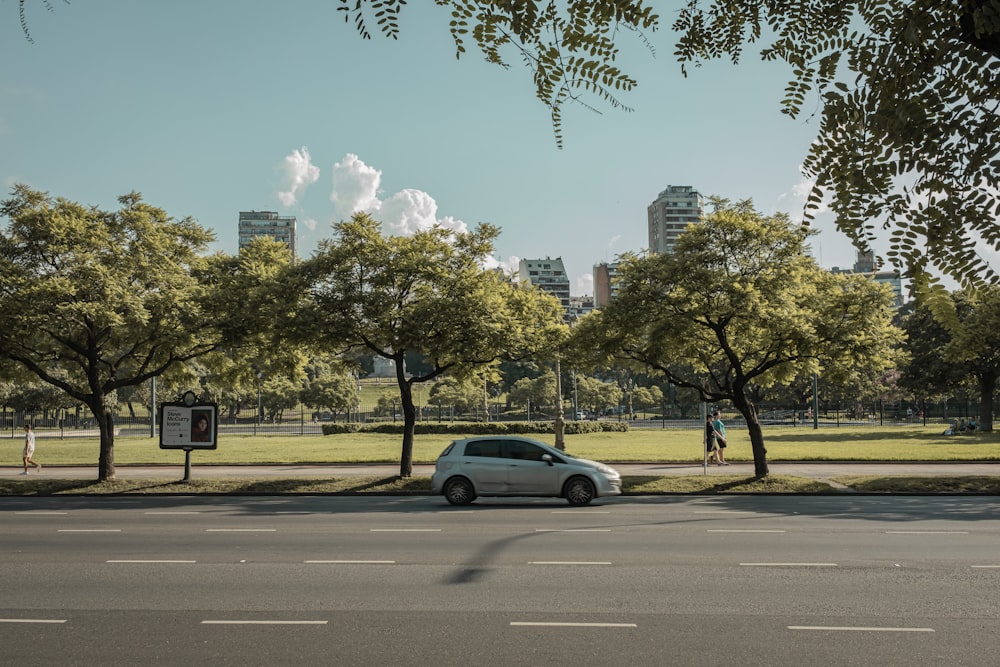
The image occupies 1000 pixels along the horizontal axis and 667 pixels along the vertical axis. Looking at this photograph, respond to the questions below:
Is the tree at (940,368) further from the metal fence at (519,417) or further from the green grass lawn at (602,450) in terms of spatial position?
the metal fence at (519,417)

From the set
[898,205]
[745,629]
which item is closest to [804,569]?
[745,629]

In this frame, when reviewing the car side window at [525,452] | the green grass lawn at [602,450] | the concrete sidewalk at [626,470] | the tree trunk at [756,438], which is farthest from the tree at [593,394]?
the car side window at [525,452]

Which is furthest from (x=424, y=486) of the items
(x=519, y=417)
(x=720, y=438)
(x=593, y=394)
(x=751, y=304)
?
(x=519, y=417)

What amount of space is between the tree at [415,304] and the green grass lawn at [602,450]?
8004 mm

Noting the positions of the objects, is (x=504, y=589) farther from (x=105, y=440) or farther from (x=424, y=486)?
(x=105, y=440)

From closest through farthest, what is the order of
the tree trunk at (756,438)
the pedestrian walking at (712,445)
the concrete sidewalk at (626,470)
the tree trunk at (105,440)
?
1. the tree trunk at (756,438)
2. the tree trunk at (105,440)
3. the concrete sidewalk at (626,470)
4. the pedestrian walking at (712,445)

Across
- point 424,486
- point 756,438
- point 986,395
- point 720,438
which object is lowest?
point 424,486

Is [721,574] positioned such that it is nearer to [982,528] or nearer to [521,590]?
[521,590]

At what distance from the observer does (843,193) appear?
8.53 feet

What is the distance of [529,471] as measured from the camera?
721 inches

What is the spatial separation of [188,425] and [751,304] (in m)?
15.7

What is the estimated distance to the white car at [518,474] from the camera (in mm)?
18203

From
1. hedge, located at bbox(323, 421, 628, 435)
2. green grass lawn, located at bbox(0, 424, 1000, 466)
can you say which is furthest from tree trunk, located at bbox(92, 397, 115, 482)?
hedge, located at bbox(323, 421, 628, 435)

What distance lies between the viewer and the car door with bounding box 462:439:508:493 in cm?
1834
